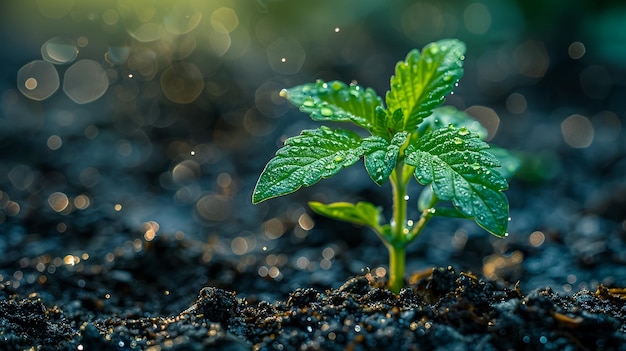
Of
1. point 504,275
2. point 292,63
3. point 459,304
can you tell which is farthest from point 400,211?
point 292,63

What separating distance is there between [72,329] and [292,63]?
3534 mm

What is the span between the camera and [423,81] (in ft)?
7.07

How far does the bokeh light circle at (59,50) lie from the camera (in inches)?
215

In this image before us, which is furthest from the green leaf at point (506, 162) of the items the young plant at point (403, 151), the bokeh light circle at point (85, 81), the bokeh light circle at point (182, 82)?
the bokeh light circle at point (85, 81)

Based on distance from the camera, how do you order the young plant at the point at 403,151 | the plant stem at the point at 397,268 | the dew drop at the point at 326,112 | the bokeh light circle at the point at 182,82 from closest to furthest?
the young plant at the point at 403,151 < the dew drop at the point at 326,112 < the plant stem at the point at 397,268 < the bokeh light circle at the point at 182,82

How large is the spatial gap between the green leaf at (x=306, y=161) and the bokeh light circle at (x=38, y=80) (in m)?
3.66

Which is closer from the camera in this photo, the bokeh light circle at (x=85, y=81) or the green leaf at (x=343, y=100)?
the green leaf at (x=343, y=100)

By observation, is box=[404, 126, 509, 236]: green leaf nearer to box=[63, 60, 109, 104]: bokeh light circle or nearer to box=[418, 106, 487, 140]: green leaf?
box=[418, 106, 487, 140]: green leaf

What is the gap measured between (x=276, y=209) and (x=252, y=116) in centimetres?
113

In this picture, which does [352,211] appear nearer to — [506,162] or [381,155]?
[381,155]

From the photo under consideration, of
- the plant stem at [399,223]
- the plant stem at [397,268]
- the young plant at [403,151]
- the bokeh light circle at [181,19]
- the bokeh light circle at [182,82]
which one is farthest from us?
the bokeh light circle at [181,19]

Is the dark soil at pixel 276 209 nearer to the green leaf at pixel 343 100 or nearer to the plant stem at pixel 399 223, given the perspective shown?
the plant stem at pixel 399 223

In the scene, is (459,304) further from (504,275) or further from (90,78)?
(90,78)

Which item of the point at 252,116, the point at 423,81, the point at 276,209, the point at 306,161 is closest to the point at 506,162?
the point at 423,81
